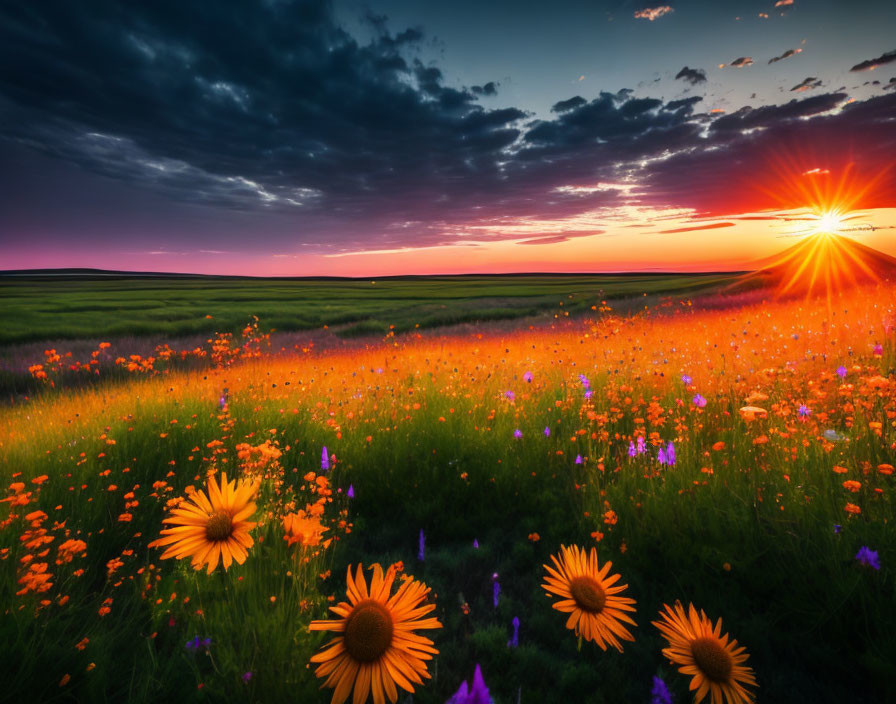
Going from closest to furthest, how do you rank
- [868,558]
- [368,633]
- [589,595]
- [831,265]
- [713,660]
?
[368,633], [713,660], [589,595], [868,558], [831,265]

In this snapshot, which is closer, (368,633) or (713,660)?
(368,633)

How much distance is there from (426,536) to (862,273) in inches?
925

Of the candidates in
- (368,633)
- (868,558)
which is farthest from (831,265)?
(368,633)

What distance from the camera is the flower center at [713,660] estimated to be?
52.1 inches

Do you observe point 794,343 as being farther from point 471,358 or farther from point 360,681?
point 360,681

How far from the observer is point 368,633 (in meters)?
1.11

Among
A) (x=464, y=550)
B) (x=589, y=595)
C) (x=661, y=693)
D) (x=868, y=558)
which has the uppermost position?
(x=589, y=595)

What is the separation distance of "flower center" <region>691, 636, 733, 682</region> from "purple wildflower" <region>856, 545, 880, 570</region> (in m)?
1.16

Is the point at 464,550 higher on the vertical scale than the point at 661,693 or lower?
lower

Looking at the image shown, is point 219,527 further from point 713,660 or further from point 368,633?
point 713,660

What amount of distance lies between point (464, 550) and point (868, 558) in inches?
81.8

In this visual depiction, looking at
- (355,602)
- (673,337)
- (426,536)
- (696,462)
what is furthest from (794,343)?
(355,602)

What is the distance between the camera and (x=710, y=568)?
2.31m

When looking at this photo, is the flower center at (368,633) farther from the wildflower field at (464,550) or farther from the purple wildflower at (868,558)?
the purple wildflower at (868,558)
